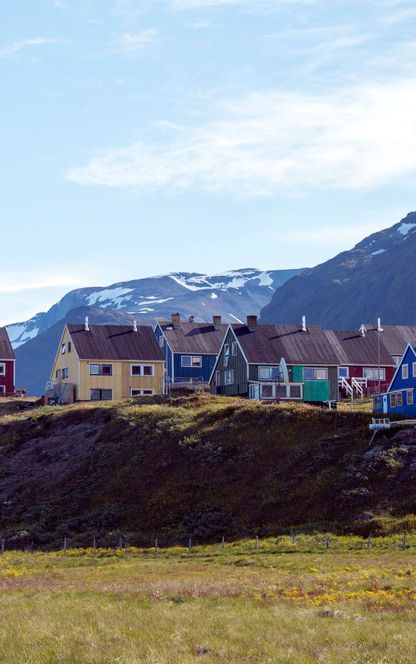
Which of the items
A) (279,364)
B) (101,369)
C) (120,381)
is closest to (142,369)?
(120,381)

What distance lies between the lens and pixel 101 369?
→ 111750mm

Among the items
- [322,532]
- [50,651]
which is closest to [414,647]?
[50,651]

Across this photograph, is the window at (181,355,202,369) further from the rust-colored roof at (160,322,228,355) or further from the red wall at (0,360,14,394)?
the red wall at (0,360,14,394)

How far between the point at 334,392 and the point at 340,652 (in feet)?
268

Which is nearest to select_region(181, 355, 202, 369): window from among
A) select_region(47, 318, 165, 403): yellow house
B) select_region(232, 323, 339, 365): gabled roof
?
select_region(47, 318, 165, 403): yellow house

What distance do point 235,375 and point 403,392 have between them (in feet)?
101

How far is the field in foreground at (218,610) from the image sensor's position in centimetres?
2344

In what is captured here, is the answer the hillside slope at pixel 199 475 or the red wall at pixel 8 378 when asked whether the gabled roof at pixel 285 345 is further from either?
the red wall at pixel 8 378

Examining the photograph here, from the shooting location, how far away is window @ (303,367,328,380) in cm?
10362

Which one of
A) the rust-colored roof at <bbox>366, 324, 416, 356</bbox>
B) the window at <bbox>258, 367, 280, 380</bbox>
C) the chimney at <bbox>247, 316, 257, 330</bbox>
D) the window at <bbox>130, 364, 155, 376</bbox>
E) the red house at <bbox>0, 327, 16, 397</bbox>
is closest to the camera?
the window at <bbox>258, 367, 280, 380</bbox>

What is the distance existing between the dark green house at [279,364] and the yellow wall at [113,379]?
8342 mm

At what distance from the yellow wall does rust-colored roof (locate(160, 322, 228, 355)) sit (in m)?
13.2

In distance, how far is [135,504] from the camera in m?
66.6

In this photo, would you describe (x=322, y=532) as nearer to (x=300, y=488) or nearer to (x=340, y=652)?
(x=300, y=488)
